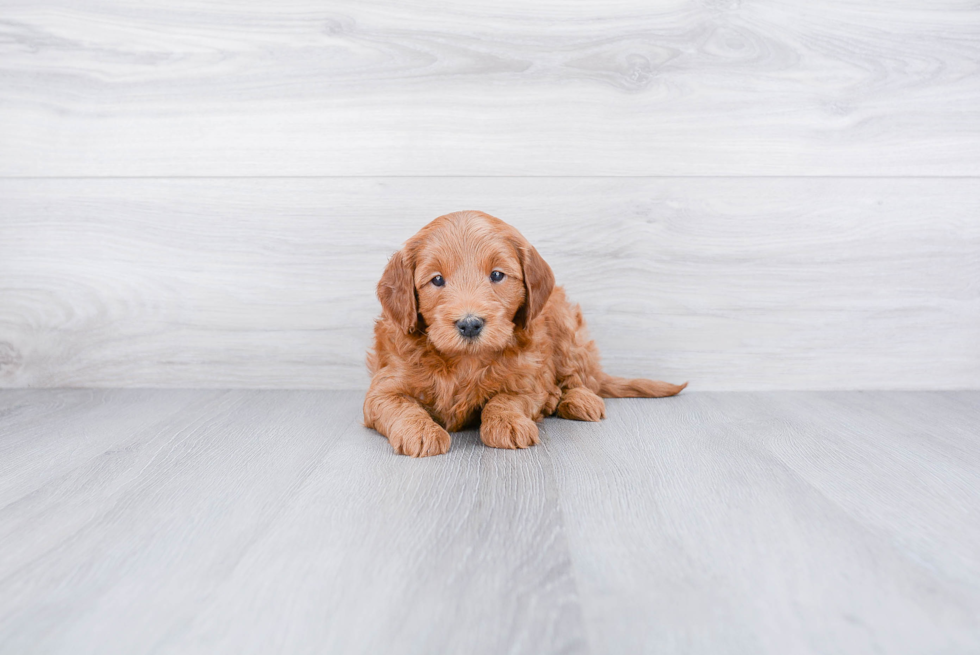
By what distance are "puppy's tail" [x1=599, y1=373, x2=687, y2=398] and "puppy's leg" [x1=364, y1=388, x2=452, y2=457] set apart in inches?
27.8

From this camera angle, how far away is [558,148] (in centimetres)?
213

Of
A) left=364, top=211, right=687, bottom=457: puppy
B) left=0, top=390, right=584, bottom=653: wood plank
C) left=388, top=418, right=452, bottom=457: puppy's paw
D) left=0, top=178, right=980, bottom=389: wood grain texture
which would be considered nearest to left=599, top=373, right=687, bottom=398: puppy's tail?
left=0, top=178, right=980, bottom=389: wood grain texture

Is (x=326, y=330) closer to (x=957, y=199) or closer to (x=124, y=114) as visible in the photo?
(x=124, y=114)

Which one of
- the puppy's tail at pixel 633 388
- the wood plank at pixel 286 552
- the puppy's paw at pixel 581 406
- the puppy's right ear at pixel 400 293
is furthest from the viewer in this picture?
the puppy's tail at pixel 633 388

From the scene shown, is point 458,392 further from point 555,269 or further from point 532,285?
point 555,269

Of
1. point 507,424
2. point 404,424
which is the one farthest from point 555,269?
point 404,424

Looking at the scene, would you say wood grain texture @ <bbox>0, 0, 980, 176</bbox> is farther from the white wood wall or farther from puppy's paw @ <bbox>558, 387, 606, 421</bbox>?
puppy's paw @ <bbox>558, 387, 606, 421</bbox>

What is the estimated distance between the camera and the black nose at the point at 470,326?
1.50 m

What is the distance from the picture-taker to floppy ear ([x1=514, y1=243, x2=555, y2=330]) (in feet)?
5.43

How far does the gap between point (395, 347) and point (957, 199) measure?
1.99m

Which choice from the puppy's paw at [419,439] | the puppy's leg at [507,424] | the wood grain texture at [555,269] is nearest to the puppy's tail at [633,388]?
the wood grain texture at [555,269]

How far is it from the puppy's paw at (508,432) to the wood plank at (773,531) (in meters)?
0.07

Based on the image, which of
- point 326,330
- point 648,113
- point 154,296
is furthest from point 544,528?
point 154,296

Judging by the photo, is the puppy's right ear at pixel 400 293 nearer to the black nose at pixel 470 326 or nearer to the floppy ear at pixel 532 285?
the black nose at pixel 470 326
